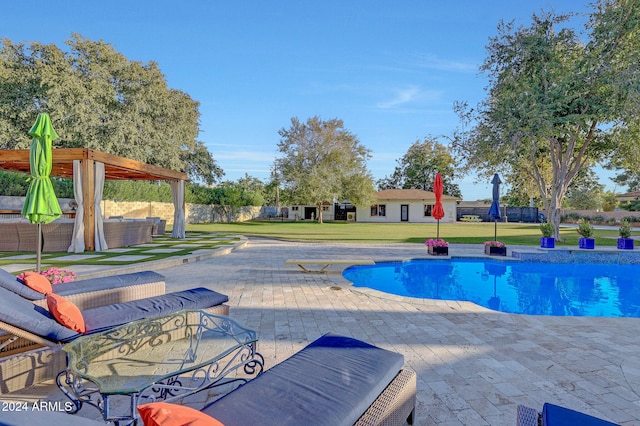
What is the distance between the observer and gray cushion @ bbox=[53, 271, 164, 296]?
3.72 meters

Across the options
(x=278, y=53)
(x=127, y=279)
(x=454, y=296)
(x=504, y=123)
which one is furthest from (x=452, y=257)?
(x=278, y=53)

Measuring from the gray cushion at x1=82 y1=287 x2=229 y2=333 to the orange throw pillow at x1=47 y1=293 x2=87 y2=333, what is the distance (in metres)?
0.08

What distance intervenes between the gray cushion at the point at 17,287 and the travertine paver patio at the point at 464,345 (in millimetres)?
1030

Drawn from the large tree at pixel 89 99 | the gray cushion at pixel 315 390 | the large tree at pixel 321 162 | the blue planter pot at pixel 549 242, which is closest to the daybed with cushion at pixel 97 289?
the gray cushion at pixel 315 390

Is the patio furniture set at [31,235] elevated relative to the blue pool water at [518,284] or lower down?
elevated

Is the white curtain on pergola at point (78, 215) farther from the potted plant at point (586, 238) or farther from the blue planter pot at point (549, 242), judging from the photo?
the potted plant at point (586, 238)

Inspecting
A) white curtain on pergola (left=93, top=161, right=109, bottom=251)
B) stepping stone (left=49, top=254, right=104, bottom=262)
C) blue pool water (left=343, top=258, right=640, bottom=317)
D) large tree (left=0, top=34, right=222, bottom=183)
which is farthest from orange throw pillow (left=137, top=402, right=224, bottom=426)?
large tree (left=0, top=34, right=222, bottom=183)

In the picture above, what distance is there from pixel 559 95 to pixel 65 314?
16828mm

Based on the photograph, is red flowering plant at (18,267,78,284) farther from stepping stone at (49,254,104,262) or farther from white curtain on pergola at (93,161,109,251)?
white curtain on pergola at (93,161,109,251)

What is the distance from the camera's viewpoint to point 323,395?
1.83 m

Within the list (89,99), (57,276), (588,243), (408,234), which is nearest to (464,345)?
(57,276)

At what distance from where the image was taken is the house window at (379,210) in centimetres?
3984

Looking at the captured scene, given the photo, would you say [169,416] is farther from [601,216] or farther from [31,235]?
[601,216]

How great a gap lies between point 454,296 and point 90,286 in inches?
271
